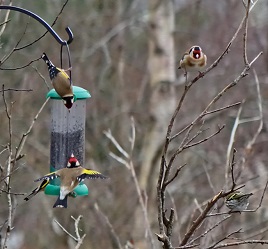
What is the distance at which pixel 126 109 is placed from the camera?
10898 mm

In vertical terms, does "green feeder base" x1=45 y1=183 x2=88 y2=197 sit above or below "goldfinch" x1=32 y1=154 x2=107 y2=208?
below

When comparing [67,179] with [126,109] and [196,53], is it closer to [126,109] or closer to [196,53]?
[196,53]

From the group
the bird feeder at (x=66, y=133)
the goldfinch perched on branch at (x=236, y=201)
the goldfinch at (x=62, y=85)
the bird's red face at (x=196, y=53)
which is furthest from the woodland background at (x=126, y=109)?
the goldfinch at (x=62, y=85)

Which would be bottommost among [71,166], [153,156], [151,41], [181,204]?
[181,204]

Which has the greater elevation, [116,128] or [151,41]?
[151,41]

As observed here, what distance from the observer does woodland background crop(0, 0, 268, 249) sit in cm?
920

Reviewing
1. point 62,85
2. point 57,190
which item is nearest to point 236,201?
point 57,190

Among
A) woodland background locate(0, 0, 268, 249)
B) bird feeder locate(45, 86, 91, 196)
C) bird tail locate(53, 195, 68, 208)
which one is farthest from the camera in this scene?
woodland background locate(0, 0, 268, 249)

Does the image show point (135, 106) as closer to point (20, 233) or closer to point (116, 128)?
point (116, 128)

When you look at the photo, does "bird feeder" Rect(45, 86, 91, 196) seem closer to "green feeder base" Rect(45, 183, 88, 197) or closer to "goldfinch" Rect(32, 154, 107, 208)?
"green feeder base" Rect(45, 183, 88, 197)

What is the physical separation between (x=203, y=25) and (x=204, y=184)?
3.28 metres

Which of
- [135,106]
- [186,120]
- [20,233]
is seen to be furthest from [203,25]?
[20,233]

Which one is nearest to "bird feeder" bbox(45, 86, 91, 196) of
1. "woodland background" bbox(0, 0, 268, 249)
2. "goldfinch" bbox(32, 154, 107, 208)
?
"goldfinch" bbox(32, 154, 107, 208)

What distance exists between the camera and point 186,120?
9953mm
